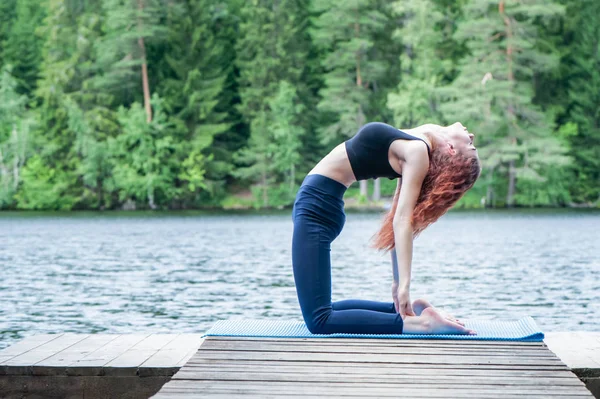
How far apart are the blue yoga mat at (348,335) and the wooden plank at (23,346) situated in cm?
95

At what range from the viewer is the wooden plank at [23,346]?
15.4 ft

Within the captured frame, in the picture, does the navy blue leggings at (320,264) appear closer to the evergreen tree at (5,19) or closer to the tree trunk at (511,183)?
the tree trunk at (511,183)

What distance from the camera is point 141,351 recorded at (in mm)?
4855

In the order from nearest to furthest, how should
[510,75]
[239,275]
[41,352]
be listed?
[41,352], [239,275], [510,75]

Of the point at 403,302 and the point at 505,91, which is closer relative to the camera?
the point at 403,302

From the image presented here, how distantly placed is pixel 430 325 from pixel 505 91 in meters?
33.6

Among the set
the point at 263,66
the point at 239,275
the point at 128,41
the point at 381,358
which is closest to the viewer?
the point at 381,358

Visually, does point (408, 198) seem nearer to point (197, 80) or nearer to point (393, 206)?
point (393, 206)

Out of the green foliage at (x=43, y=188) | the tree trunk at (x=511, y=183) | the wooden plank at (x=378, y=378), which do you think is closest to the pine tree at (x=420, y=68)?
the tree trunk at (x=511, y=183)

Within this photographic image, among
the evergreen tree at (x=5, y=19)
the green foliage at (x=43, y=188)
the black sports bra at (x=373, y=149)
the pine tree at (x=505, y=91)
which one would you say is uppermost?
the evergreen tree at (x=5, y=19)

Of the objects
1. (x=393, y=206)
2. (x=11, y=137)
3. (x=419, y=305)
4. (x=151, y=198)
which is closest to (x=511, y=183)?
(x=151, y=198)

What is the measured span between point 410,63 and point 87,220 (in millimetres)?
15395

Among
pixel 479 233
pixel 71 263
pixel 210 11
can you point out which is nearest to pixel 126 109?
pixel 210 11

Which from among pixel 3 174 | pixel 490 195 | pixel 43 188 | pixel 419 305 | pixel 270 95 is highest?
pixel 270 95
